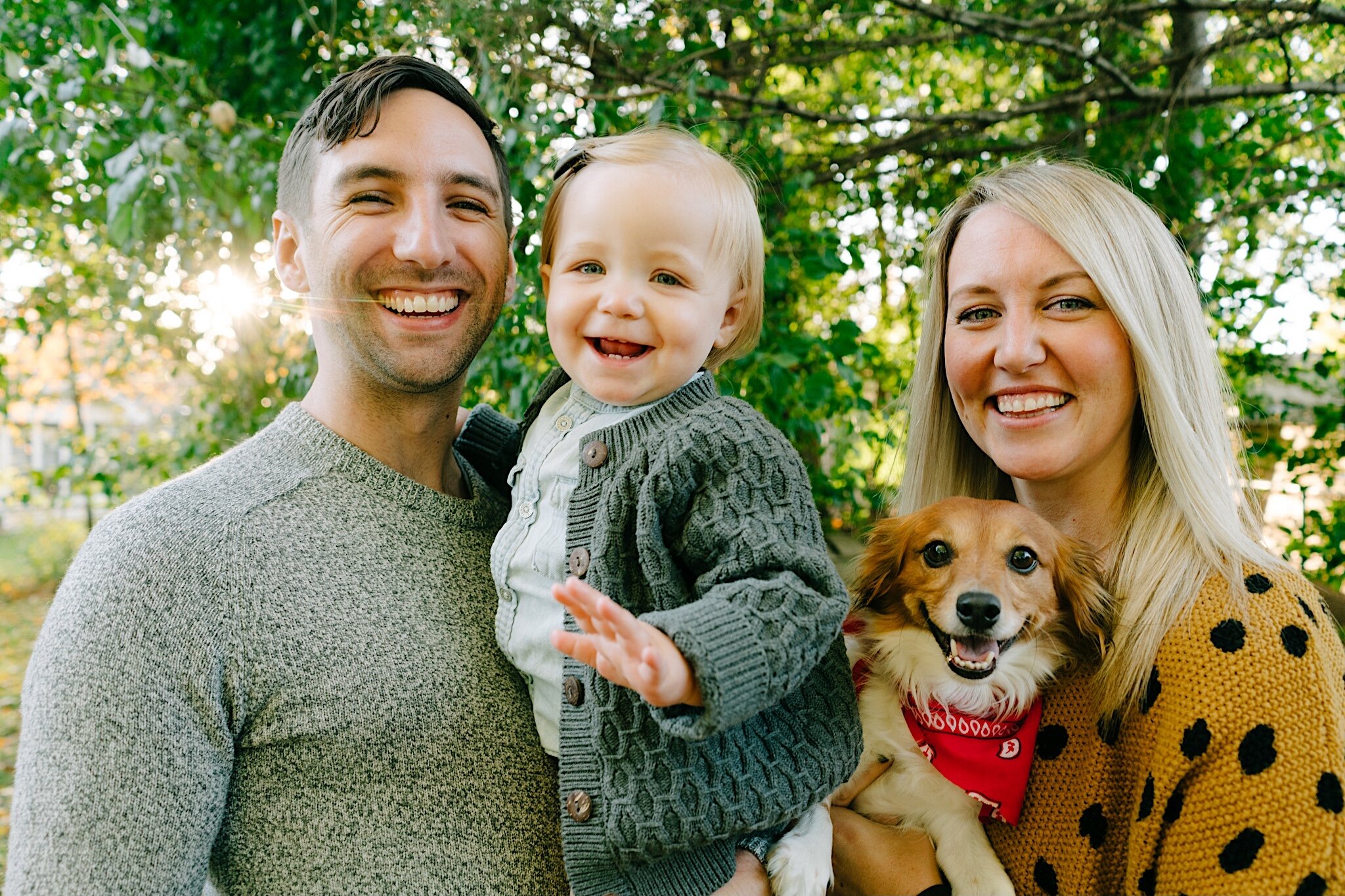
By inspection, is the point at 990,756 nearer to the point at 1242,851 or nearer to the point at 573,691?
the point at 1242,851

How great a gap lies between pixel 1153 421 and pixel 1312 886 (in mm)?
940

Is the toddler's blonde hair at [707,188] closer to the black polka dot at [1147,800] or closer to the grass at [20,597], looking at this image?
the black polka dot at [1147,800]

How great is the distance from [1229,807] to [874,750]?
736mm

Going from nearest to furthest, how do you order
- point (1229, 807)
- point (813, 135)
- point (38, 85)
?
point (1229, 807), point (38, 85), point (813, 135)

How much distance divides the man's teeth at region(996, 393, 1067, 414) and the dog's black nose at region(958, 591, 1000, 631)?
456mm

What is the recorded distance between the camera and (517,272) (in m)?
2.96

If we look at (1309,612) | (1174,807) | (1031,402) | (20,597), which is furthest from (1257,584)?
(20,597)

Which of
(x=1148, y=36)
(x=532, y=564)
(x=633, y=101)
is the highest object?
(x=1148, y=36)

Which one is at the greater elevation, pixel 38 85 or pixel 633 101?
pixel 633 101

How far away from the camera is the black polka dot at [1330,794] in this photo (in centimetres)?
144

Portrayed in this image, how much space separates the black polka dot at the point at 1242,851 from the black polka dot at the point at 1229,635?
31 cm

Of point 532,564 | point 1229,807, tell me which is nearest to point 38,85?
point 532,564

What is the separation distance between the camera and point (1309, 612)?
1.67 metres

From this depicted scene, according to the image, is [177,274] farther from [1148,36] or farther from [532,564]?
[1148,36]
